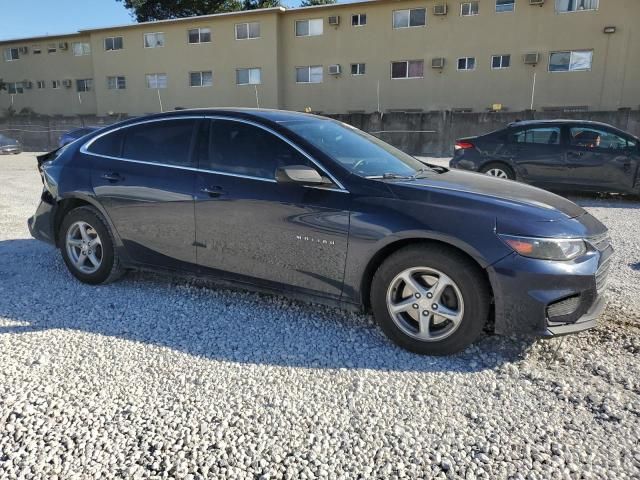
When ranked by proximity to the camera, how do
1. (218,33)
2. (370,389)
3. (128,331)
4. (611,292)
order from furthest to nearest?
1. (218,33)
2. (611,292)
3. (128,331)
4. (370,389)

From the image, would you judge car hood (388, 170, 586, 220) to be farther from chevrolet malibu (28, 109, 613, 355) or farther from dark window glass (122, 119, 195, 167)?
dark window glass (122, 119, 195, 167)

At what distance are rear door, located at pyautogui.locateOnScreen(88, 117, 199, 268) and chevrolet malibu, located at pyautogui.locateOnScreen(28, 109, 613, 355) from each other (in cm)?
1

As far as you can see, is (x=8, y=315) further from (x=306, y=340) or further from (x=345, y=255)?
(x=345, y=255)

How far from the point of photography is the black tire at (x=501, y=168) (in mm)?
9344

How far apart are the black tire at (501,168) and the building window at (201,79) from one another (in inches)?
922

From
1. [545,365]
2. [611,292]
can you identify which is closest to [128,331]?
[545,365]

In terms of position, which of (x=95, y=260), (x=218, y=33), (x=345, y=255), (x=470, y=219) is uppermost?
(x=218, y=33)

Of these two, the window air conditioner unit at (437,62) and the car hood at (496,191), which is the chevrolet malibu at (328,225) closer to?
the car hood at (496,191)

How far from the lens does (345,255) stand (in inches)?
131

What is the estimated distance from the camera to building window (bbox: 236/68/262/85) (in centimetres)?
2812

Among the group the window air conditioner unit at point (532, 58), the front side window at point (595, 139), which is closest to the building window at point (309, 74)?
the window air conditioner unit at point (532, 58)

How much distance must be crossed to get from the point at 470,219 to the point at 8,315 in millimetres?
3512

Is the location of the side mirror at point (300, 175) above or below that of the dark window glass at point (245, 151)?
below

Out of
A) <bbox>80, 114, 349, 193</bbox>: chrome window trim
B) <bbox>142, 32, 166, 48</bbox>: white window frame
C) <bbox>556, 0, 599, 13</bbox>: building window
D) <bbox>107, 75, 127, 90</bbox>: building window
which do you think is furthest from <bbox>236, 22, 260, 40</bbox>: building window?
<bbox>80, 114, 349, 193</bbox>: chrome window trim
